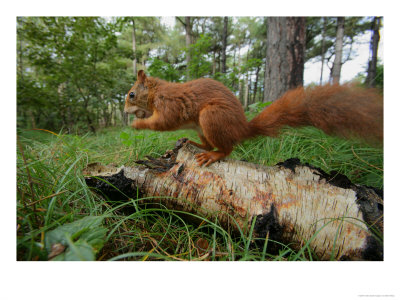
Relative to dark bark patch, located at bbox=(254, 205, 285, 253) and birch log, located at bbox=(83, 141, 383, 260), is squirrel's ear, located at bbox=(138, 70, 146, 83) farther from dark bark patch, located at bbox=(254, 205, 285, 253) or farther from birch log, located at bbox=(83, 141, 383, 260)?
dark bark patch, located at bbox=(254, 205, 285, 253)

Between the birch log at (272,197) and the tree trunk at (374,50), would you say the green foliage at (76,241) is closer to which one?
the birch log at (272,197)

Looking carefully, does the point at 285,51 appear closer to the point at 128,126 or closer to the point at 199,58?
the point at 199,58

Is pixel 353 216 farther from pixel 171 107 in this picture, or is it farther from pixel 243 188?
pixel 171 107

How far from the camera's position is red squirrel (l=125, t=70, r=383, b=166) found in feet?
2.20

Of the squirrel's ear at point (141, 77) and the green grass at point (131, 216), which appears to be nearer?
the green grass at point (131, 216)

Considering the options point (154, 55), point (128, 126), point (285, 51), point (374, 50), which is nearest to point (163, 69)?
point (154, 55)

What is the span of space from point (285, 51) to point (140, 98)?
1502mm

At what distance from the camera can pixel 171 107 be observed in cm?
95

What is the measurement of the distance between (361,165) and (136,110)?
150cm

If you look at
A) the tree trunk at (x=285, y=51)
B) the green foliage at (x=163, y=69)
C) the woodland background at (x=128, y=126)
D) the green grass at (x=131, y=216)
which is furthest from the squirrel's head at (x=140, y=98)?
the green foliage at (x=163, y=69)

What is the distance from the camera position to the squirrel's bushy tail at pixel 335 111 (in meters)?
0.65

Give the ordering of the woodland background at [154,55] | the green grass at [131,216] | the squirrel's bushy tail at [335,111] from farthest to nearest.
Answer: the woodland background at [154,55] < the squirrel's bushy tail at [335,111] < the green grass at [131,216]

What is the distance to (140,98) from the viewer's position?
110cm
